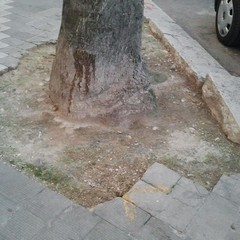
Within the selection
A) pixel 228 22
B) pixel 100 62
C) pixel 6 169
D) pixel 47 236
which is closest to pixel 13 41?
pixel 100 62

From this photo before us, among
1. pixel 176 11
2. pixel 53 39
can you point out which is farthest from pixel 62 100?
pixel 176 11

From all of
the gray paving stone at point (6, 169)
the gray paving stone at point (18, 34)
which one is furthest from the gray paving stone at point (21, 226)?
the gray paving stone at point (18, 34)

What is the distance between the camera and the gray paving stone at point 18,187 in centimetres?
249

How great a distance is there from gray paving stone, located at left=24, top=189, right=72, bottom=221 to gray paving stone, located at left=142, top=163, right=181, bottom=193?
0.60 meters

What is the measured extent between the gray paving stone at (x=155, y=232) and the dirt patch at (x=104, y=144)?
35cm

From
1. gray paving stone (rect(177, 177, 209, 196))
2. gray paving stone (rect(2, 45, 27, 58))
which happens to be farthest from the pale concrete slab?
gray paving stone (rect(2, 45, 27, 58))

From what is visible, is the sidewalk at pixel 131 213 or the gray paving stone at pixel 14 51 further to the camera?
the gray paving stone at pixel 14 51

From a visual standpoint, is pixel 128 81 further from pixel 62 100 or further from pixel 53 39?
pixel 53 39

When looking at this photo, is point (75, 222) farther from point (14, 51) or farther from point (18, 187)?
point (14, 51)

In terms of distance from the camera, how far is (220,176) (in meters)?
2.86

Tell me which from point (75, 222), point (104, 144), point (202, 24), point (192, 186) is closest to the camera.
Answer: point (75, 222)

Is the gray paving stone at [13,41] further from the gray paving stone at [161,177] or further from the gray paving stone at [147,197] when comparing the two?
the gray paving stone at [147,197]

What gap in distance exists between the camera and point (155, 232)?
2318 mm

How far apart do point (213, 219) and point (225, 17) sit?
11.9 feet
